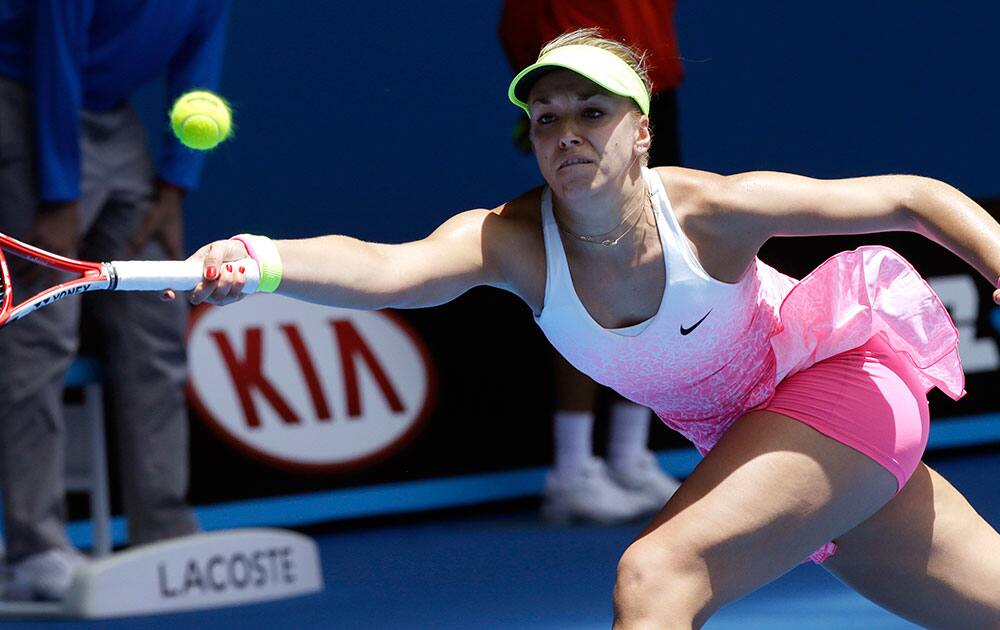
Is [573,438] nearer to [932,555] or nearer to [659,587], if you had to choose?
[932,555]

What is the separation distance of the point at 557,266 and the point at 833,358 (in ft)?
1.86

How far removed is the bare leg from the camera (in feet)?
9.30

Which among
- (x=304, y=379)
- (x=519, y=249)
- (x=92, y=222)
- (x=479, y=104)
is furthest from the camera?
(x=479, y=104)

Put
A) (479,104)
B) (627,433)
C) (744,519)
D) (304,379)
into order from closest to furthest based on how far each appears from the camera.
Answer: (744,519)
(304,379)
(627,433)
(479,104)

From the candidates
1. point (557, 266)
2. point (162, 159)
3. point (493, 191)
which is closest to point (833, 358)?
point (557, 266)

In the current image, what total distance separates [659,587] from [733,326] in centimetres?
56

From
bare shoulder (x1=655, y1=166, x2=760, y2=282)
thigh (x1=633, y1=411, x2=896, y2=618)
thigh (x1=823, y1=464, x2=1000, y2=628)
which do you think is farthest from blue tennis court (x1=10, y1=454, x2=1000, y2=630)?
bare shoulder (x1=655, y1=166, x2=760, y2=282)

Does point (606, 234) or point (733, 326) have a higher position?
point (606, 234)

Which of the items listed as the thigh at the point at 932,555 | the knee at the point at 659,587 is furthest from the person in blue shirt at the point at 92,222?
the thigh at the point at 932,555

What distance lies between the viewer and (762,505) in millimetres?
2943

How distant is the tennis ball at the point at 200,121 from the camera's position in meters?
3.16

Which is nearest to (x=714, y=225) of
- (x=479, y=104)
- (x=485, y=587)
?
(x=485, y=587)

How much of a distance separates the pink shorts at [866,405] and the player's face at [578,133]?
50 centimetres

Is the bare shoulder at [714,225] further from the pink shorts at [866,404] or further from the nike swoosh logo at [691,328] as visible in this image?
the pink shorts at [866,404]
